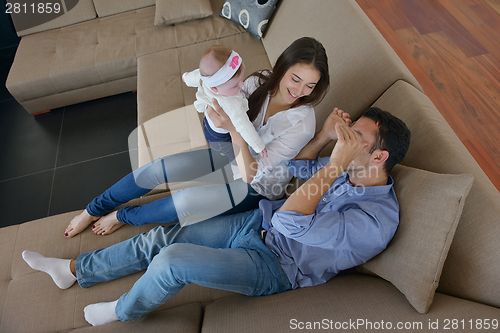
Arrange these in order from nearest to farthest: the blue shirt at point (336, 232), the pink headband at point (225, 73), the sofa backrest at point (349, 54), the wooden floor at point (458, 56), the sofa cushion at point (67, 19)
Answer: the blue shirt at point (336, 232) < the pink headband at point (225, 73) < the sofa backrest at point (349, 54) < the wooden floor at point (458, 56) < the sofa cushion at point (67, 19)

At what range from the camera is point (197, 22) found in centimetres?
238

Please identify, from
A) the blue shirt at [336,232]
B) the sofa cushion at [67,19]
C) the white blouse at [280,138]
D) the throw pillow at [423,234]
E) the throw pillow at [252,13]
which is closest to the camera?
the throw pillow at [423,234]

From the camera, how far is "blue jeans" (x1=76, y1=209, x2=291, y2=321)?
3.54 feet

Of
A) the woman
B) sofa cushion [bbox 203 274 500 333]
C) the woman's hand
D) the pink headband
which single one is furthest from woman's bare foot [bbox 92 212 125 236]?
the pink headband

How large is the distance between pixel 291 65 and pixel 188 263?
87 centimetres

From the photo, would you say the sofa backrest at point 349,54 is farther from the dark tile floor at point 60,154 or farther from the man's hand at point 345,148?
the dark tile floor at point 60,154

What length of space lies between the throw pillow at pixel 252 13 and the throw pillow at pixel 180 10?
0.55 ft

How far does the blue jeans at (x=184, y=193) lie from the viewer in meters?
1.44

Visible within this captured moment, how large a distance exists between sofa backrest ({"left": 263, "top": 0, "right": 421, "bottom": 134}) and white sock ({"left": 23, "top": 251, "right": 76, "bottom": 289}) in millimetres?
1408

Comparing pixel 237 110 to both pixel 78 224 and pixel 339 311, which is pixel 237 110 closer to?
pixel 339 311

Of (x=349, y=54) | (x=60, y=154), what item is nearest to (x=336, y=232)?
(x=349, y=54)

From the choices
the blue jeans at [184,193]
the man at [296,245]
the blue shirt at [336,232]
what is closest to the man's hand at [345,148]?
the man at [296,245]

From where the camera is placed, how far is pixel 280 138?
1283 millimetres

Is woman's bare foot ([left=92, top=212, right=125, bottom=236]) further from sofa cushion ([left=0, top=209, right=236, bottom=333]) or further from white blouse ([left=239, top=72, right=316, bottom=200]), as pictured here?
white blouse ([left=239, top=72, right=316, bottom=200])
